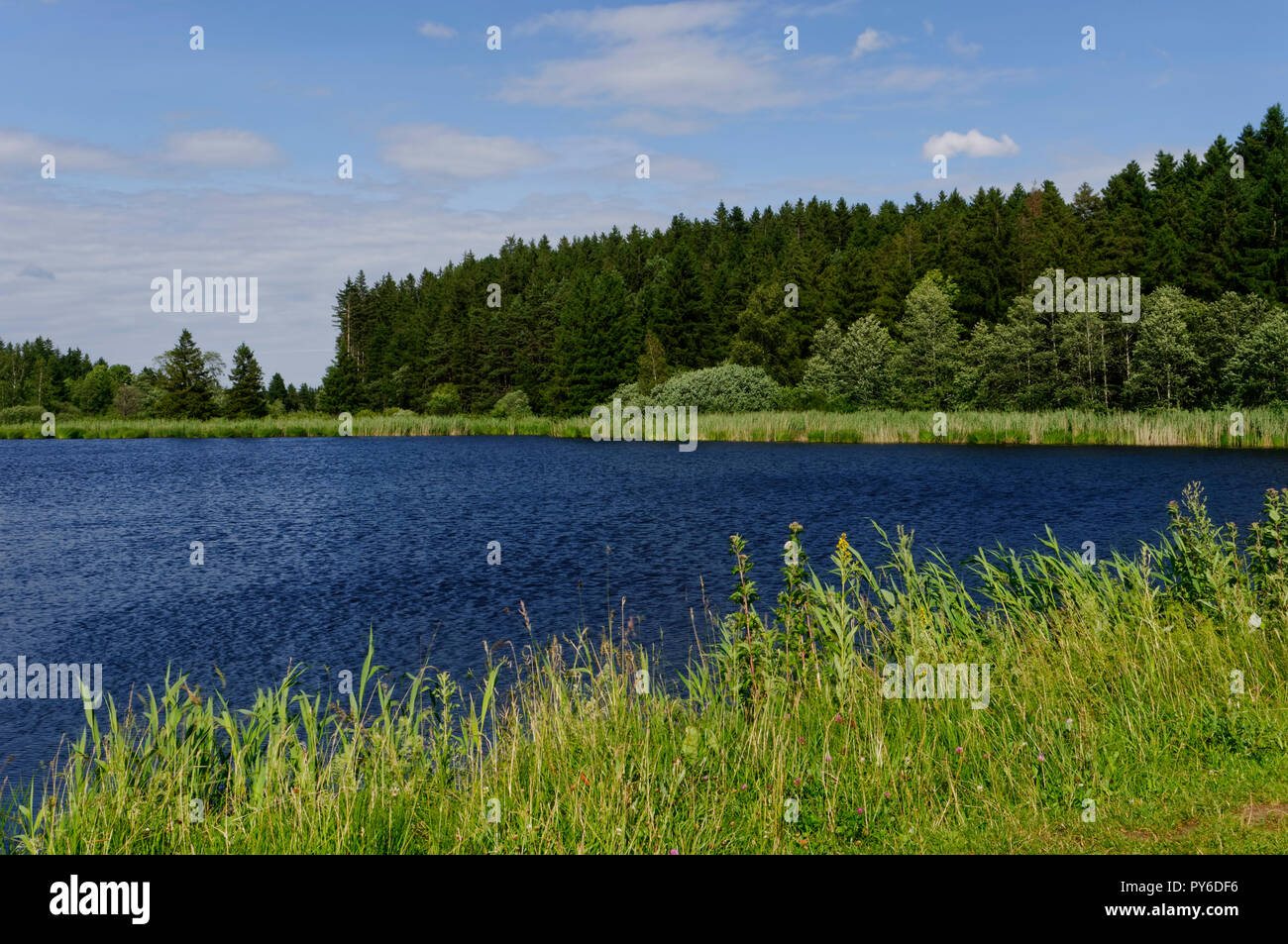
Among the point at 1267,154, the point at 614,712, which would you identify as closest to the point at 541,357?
the point at 1267,154

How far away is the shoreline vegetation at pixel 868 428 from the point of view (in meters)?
48.2

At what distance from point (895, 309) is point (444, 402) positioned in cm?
5297

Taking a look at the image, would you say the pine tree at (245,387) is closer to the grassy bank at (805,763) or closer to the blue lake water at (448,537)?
the blue lake water at (448,537)

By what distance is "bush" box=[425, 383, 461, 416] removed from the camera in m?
110

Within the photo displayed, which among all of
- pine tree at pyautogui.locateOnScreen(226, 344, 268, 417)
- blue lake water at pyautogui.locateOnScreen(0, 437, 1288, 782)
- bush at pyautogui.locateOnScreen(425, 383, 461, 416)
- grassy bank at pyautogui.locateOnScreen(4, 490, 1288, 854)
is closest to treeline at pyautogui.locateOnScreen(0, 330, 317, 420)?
pine tree at pyautogui.locateOnScreen(226, 344, 268, 417)

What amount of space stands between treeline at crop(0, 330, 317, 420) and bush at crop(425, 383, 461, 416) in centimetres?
1816

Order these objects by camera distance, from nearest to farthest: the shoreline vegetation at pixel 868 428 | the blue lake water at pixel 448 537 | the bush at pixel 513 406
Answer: the blue lake water at pixel 448 537 < the shoreline vegetation at pixel 868 428 < the bush at pixel 513 406

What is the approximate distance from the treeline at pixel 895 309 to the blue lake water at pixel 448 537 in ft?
60.1

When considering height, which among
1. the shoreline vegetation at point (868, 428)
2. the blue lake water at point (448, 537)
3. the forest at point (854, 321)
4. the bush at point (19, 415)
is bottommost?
the blue lake water at point (448, 537)

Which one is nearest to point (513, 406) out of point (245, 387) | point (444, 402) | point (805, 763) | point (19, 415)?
point (444, 402)

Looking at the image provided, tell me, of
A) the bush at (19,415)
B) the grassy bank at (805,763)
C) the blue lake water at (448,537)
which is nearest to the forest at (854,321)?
the bush at (19,415)
